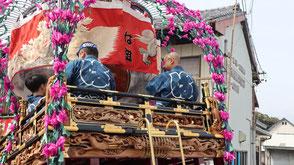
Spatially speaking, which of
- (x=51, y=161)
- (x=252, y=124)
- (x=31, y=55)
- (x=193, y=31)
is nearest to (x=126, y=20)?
(x=193, y=31)

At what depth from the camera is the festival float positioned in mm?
3965

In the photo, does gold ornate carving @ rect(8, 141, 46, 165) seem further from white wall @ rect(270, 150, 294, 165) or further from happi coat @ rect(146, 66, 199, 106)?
white wall @ rect(270, 150, 294, 165)

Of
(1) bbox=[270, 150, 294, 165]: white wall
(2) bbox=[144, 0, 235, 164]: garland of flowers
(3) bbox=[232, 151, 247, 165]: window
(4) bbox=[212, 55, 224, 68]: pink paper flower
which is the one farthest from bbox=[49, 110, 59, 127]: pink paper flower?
(1) bbox=[270, 150, 294, 165]: white wall

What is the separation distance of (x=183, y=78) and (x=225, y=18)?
8184 mm

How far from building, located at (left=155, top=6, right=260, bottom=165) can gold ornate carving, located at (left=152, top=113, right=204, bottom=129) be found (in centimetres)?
665

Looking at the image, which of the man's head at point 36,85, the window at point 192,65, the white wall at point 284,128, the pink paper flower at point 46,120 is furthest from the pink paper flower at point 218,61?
the white wall at point 284,128

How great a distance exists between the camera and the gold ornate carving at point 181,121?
4.85 meters

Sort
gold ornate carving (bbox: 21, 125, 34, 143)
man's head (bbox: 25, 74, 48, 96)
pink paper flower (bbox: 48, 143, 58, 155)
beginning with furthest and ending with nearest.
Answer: man's head (bbox: 25, 74, 48, 96), gold ornate carving (bbox: 21, 125, 34, 143), pink paper flower (bbox: 48, 143, 58, 155)

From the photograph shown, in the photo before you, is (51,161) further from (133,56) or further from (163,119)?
(133,56)

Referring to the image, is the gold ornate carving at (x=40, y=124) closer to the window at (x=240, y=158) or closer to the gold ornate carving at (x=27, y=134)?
the gold ornate carving at (x=27, y=134)

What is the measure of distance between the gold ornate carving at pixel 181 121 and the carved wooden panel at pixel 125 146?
0.24m

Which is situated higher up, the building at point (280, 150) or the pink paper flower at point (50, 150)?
the pink paper flower at point (50, 150)

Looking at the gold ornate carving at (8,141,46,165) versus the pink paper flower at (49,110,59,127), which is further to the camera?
the gold ornate carving at (8,141,46,165)

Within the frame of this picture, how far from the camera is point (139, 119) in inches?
184
